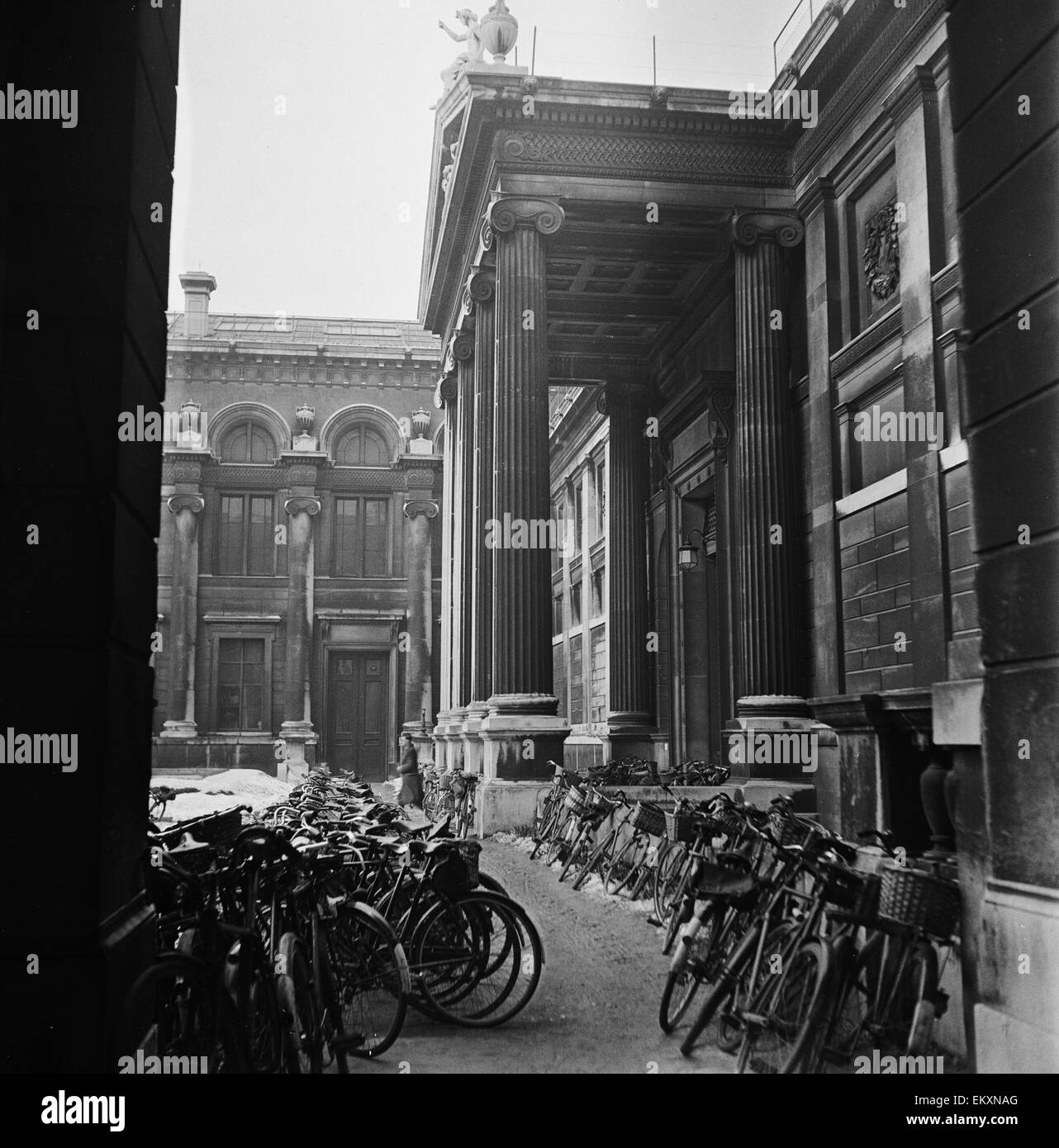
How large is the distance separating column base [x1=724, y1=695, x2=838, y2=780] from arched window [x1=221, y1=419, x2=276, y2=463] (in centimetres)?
2560

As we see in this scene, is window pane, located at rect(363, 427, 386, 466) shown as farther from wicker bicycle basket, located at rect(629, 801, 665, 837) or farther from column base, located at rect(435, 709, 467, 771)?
wicker bicycle basket, located at rect(629, 801, 665, 837)

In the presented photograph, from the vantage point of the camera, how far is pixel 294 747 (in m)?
36.0

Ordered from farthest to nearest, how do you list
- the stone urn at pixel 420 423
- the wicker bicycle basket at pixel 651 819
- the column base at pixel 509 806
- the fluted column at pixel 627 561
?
1. the stone urn at pixel 420 423
2. the fluted column at pixel 627 561
3. the column base at pixel 509 806
4. the wicker bicycle basket at pixel 651 819

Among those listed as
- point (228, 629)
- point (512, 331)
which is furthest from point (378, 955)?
point (228, 629)

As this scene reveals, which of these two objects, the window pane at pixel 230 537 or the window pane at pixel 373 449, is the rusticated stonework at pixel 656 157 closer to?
the window pane at pixel 373 449

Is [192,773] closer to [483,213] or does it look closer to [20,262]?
[483,213]

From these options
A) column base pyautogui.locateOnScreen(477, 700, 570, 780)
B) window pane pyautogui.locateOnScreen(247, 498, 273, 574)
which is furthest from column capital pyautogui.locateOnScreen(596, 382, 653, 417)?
window pane pyautogui.locateOnScreen(247, 498, 273, 574)

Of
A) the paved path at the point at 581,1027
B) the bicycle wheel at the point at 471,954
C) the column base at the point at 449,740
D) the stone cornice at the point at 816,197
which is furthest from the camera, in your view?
the column base at the point at 449,740

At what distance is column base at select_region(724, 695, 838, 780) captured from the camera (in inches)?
635

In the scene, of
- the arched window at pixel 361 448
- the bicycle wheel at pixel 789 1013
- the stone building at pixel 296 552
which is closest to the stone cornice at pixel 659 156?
the bicycle wheel at pixel 789 1013

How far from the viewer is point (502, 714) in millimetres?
17500

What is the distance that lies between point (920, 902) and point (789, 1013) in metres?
0.91

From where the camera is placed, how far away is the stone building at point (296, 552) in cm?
3684

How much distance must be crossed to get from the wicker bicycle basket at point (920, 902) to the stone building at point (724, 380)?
202cm
